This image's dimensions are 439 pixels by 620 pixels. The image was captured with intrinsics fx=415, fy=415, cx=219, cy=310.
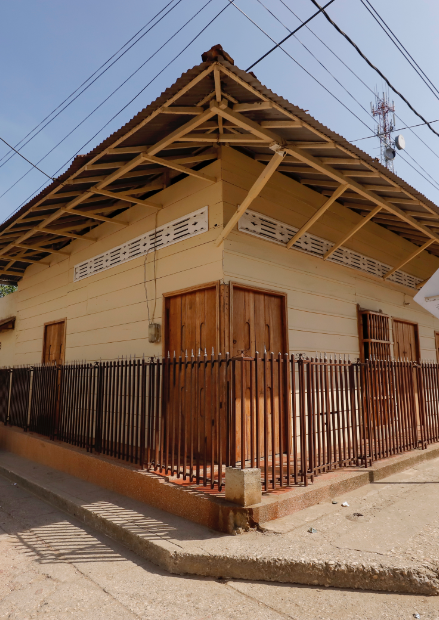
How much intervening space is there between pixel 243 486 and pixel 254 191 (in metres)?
3.37

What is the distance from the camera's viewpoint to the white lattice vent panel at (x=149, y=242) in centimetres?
588

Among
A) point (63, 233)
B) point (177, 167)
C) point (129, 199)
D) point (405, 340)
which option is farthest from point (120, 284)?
point (405, 340)

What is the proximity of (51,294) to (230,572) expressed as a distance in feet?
26.2

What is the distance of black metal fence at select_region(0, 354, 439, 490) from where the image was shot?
4.27 metres

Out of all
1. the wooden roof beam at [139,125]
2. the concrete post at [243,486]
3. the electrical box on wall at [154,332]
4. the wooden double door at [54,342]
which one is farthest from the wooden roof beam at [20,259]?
the concrete post at [243,486]

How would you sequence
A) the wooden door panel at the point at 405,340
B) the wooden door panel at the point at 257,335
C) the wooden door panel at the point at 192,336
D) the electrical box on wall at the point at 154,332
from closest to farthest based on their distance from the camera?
the wooden door panel at the point at 192,336 → the wooden door panel at the point at 257,335 → the electrical box on wall at the point at 154,332 → the wooden door panel at the point at 405,340

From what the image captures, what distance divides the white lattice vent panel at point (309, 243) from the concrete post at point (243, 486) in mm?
3178

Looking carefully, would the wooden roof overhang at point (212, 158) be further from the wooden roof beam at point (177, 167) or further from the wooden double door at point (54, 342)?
the wooden double door at point (54, 342)

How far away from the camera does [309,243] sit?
681cm

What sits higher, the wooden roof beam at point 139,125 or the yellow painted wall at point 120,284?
the wooden roof beam at point 139,125

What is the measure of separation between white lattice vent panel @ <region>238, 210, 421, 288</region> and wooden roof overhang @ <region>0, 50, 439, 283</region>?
24 centimetres

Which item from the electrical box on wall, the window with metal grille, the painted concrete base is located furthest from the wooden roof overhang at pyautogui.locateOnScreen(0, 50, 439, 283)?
the painted concrete base

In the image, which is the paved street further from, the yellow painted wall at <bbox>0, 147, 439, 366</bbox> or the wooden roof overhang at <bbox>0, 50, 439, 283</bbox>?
the wooden roof overhang at <bbox>0, 50, 439, 283</bbox>

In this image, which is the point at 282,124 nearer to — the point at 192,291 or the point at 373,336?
the point at 192,291
